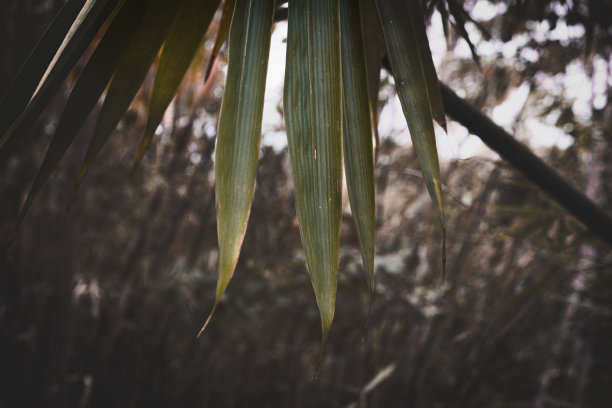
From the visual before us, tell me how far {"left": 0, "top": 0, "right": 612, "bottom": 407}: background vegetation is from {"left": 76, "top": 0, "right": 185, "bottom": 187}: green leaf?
1.21 meters

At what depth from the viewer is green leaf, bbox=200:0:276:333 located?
315 millimetres

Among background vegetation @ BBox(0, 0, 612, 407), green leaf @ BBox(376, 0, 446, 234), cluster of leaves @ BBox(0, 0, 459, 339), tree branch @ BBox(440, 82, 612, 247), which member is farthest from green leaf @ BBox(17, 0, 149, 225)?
background vegetation @ BBox(0, 0, 612, 407)

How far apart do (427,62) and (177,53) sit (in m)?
0.25

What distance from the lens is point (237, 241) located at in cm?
31

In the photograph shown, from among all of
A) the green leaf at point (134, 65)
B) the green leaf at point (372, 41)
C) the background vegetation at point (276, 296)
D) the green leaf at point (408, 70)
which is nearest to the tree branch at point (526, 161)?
the green leaf at point (372, 41)

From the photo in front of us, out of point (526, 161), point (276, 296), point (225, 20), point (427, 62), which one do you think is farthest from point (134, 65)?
point (276, 296)

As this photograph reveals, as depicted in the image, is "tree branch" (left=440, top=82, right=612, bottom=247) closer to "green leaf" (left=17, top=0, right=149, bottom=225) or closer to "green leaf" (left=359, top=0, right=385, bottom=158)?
"green leaf" (left=359, top=0, right=385, bottom=158)

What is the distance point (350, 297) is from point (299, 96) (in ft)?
6.04

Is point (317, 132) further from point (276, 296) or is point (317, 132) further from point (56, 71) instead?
point (276, 296)

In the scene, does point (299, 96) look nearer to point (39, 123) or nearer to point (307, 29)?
point (307, 29)

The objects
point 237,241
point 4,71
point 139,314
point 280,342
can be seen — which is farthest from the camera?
point 280,342

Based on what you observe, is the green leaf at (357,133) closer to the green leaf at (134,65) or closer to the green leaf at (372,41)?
the green leaf at (372,41)

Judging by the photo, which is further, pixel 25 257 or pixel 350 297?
pixel 350 297

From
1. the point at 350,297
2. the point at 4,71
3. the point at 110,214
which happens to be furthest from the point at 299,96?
the point at 110,214
